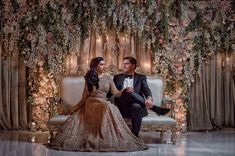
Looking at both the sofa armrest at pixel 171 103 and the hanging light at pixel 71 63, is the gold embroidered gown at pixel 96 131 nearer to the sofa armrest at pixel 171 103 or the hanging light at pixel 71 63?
the sofa armrest at pixel 171 103

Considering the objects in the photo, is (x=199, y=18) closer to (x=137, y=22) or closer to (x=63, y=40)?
(x=137, y=22)

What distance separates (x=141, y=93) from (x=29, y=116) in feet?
7.26

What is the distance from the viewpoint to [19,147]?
6988 millimetres

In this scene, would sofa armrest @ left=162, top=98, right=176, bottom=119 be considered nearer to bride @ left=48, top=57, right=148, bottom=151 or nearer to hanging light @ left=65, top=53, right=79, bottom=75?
bride @ left=48, top=57, right=148, bottom=151

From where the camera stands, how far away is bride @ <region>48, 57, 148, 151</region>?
668 cm

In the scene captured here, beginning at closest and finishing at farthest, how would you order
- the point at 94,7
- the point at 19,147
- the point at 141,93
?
the point at 19,147
the point at 141,93
the point at 94,7

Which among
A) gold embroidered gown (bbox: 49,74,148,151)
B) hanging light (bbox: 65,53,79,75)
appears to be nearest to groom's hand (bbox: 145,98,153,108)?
gold embroidered gown (bbox: 49,74,148,151)

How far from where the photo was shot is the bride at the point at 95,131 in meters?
6.68

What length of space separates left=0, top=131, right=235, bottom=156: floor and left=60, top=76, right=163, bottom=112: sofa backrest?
2.00 ft

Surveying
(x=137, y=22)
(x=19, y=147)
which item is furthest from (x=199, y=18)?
(x=19, y=147)

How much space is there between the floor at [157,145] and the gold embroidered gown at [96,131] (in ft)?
0.53

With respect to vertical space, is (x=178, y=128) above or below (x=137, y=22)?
below

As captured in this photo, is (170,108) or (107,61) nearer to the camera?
(170,108)

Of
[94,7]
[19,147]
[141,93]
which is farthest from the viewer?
[94,7]
